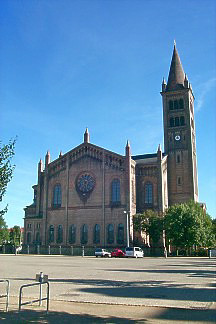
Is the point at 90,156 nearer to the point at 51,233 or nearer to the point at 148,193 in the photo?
the point at 148,193

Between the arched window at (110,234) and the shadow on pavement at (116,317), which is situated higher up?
the arched window at (110,234)

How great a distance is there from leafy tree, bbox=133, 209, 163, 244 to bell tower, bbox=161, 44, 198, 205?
1007 centimetres

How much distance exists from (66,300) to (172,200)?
5755cm

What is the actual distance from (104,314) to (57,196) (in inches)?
2379

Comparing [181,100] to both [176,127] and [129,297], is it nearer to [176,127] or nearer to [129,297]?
[176,127]

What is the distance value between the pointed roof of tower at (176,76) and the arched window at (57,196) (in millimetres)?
31762

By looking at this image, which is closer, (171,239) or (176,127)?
(171,239)

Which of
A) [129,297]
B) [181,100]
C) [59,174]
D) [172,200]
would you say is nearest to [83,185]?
[59,174]

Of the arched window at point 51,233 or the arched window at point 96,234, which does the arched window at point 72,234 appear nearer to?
the arched window at point 51,233

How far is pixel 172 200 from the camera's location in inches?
2685

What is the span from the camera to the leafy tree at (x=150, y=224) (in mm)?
58050

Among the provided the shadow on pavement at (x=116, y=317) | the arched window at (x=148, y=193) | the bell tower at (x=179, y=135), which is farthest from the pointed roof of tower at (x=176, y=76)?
Answer: the shadow on pavement at (x=116, y=317)

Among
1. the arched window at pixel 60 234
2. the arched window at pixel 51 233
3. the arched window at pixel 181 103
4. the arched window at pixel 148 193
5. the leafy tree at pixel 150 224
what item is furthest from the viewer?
the arched window at pixel 181 103

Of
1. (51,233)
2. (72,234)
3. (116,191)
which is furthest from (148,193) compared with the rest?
(51,233)
